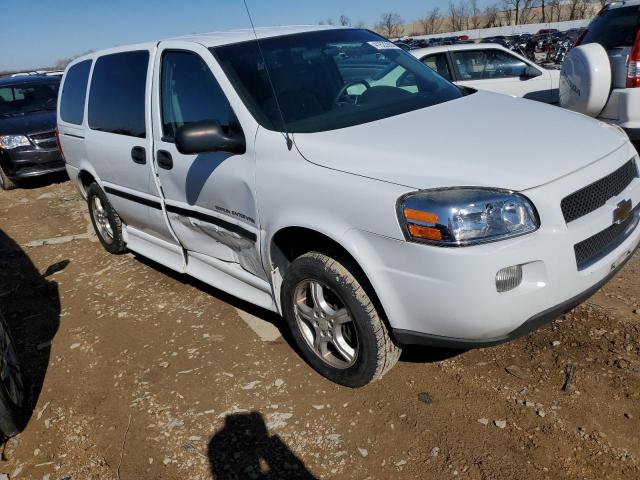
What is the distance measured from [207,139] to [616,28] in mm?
4864

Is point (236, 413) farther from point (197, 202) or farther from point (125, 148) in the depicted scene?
point (125, 148)

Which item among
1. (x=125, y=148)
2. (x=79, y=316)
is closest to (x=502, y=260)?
(x=125, y=148)

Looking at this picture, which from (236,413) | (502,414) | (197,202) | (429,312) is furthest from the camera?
(197,202)

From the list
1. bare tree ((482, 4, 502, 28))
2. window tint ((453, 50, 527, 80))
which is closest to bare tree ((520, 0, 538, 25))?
bare tree ((482, 4, 502, 28))

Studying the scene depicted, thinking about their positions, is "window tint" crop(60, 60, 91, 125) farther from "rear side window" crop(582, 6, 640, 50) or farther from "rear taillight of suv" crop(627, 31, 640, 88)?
"rear side window" crop(582, 6, 640, 50)

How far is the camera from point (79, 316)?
167 inches

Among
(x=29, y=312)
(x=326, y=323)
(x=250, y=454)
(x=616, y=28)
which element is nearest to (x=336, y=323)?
(x=326, y=323)

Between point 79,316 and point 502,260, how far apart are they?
10.9ft

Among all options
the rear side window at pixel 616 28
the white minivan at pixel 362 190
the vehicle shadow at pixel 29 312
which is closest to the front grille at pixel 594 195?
the white minivan at pixel 362 190

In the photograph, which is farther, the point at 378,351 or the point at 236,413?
the point at 236,413

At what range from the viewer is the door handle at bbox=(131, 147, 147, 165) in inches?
151

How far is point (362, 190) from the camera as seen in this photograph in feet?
7.97

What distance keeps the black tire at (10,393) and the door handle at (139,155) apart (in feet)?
4.58

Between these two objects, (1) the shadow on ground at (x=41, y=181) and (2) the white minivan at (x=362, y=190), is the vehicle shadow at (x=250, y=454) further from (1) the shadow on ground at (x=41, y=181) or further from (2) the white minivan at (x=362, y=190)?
(1) the shadow on ground at (x=41, y=181)
